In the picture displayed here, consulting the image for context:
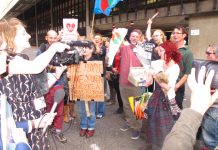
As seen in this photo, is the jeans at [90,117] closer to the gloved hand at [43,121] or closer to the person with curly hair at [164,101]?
the person with curly hair at [164,101]

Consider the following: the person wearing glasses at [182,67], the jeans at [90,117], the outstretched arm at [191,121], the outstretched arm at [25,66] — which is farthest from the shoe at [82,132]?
the outstretched arm at [191,121]

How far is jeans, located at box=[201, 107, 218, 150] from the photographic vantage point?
192cm

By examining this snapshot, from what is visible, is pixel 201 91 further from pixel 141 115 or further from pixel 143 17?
pixel 143 17

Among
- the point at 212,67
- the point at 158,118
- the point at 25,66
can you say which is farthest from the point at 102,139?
the point at 212,67

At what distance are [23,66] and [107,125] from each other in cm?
340

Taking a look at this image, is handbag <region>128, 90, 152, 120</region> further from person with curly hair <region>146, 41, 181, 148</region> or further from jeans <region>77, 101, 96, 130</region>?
jeans <region>77, 101, 96, 130</region>

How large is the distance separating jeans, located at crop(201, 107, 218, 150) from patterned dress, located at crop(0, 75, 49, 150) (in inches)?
54.8

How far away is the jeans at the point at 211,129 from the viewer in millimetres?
1917

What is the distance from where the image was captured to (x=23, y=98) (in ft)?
8.20

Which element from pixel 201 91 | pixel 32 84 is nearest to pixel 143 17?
pixel 32 84

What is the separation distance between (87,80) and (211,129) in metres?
3.10

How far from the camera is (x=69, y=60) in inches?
153

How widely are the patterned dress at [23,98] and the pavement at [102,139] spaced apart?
1.48 metres

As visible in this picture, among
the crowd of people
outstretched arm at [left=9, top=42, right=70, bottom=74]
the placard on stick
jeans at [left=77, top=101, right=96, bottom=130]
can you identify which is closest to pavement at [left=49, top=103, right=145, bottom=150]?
the crowd of people
